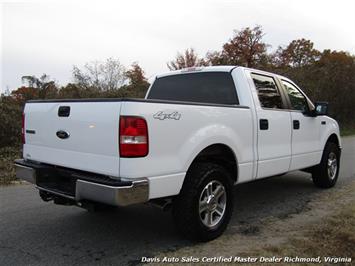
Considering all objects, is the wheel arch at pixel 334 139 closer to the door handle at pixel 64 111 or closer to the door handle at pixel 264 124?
the door handle at pixel 264 124

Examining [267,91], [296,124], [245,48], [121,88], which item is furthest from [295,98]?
[245,48]

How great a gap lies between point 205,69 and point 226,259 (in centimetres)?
261

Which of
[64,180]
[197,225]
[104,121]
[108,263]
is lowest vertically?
Answer: [108,263]

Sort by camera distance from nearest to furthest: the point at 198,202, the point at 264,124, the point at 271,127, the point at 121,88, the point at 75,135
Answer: the point at 75,135 → the point at 198,202 → the point at 264,124 → the point at 271,127 → the point at 121,88

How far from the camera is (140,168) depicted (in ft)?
10.7

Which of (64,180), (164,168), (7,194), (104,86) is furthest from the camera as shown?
(104,86)

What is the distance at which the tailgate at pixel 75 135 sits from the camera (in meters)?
3.33

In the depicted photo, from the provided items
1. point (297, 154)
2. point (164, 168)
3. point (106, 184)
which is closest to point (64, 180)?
point (106, 184)

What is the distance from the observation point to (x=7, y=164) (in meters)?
8.25

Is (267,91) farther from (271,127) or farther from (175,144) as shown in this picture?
(175,144)

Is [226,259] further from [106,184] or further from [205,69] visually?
[205,69]

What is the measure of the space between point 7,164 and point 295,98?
621 centimetres

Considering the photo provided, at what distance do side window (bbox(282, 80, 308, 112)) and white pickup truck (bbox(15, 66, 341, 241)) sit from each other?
146 mm

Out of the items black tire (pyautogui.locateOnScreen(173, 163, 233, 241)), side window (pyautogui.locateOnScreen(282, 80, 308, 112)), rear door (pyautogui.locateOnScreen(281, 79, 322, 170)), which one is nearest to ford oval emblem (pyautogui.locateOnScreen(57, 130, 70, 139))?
black tire (pyautogui.locateOnScreen(173, 163, 233, 241))
